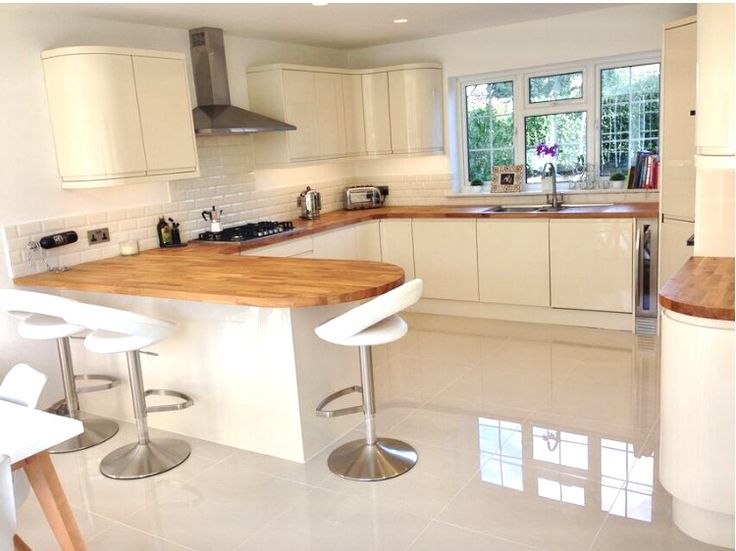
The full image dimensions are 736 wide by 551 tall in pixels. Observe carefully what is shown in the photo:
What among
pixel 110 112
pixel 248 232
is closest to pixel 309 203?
pixel 248 232

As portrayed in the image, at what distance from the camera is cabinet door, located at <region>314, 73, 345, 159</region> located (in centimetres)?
563

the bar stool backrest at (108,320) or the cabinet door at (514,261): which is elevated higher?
the bar stool backrest at (108,320)

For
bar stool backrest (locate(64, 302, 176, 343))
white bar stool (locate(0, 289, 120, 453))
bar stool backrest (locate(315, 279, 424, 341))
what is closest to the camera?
bar stool backrest (locate(315, 279, 424, 341))

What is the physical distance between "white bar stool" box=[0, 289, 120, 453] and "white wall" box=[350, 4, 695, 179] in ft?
11.9

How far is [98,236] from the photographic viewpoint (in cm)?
425

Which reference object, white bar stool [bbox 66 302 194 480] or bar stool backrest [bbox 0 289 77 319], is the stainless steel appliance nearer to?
white bar stool [bbox 66 302 194 480]

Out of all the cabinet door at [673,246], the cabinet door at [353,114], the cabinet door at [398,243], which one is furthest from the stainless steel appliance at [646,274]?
the cabinet door at [353,114]

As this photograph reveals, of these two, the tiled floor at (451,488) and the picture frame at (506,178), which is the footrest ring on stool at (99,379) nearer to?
the tiled floor at (451,488)

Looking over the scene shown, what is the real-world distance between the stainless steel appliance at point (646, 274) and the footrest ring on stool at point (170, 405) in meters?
3.32

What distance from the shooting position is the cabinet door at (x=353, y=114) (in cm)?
593

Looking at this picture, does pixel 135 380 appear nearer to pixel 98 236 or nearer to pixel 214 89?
pixel 98 236

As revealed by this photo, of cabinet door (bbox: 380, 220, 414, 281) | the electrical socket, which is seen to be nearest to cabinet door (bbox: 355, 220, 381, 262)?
cabinet door (bbox: 380, 220, 414, 281)

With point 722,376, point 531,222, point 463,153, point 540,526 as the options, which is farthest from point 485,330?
point 722,376

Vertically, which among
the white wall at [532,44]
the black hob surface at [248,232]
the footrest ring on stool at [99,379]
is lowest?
the footrest ring on stool at [99,379]
